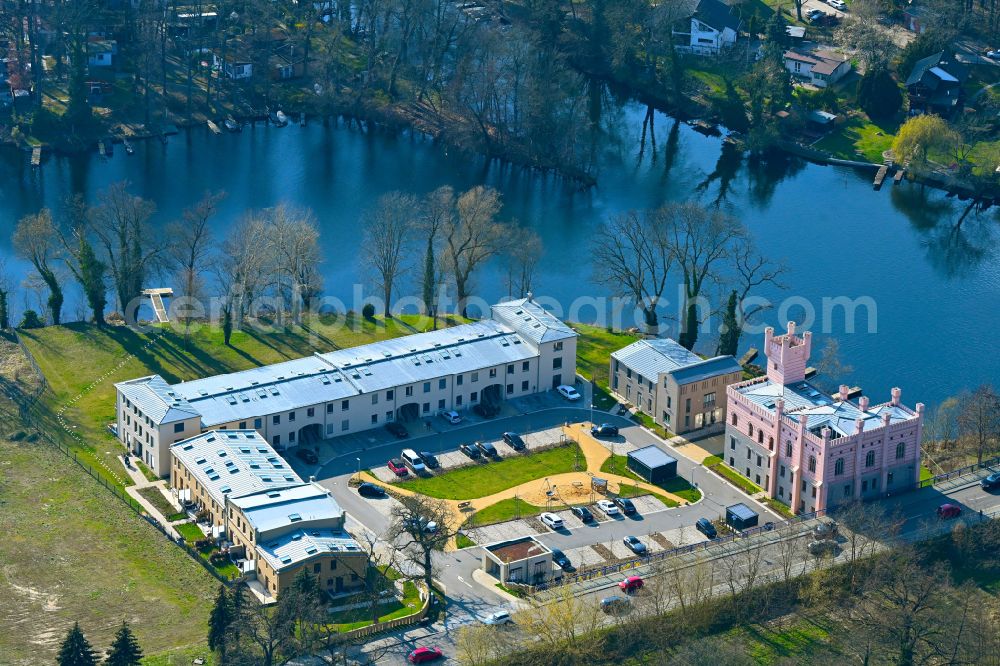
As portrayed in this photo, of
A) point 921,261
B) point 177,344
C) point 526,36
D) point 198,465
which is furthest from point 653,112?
point 198,465

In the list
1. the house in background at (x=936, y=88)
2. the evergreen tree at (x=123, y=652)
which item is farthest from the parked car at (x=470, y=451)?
the house in background at (x=936, y=88)

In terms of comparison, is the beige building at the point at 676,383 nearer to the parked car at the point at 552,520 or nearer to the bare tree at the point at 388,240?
the parked car at the point at 552,520

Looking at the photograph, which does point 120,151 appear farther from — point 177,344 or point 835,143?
point 835,143

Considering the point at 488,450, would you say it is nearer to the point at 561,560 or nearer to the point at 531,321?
the point at 531,321

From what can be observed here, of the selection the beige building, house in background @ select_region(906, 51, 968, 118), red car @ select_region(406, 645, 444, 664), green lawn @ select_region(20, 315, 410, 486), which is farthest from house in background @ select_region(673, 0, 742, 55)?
red car @ select_region(406, 645, 444, 664)

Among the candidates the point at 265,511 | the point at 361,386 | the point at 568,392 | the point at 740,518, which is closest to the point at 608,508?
the point at 740,518
